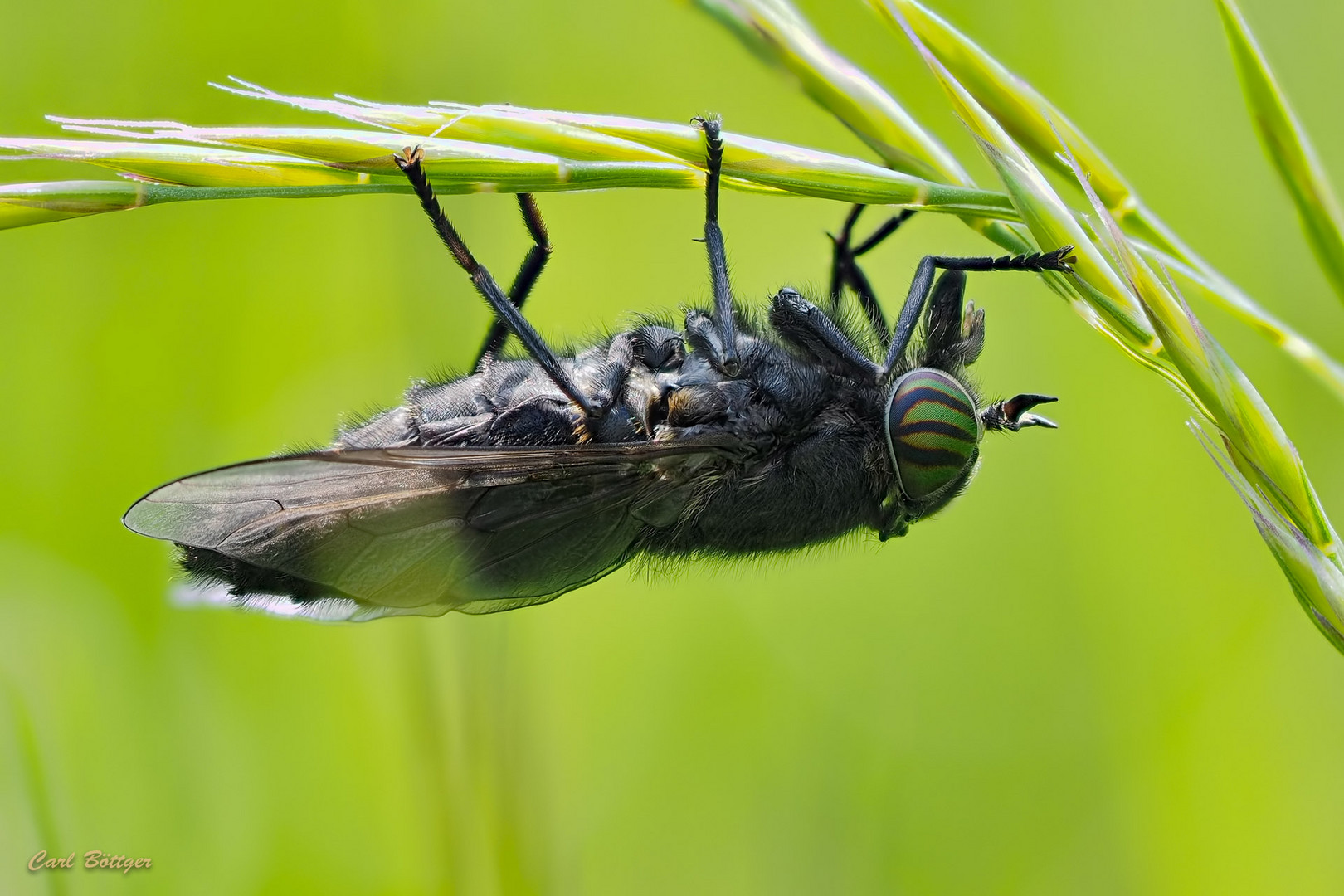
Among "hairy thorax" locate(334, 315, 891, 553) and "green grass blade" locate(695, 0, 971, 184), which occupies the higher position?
"green grass blade" locate(695, 0, 971, 184)

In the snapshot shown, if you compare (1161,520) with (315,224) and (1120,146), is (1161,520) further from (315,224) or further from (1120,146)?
(315,224)

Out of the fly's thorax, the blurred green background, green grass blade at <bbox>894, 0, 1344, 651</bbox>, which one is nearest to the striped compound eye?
the fly's thorax

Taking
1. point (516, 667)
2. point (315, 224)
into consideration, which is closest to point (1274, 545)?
point (516, 667)

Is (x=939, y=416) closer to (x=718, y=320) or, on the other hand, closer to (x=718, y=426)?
(x=718, y=426)

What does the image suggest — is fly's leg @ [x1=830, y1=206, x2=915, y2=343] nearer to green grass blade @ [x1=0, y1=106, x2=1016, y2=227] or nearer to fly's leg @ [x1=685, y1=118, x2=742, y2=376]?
fly's leg @ [x1=685, y1=118, x2=742, y2=376]

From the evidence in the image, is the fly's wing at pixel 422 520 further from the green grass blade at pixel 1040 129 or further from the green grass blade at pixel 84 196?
the green grass blade at pixel 1040 129
